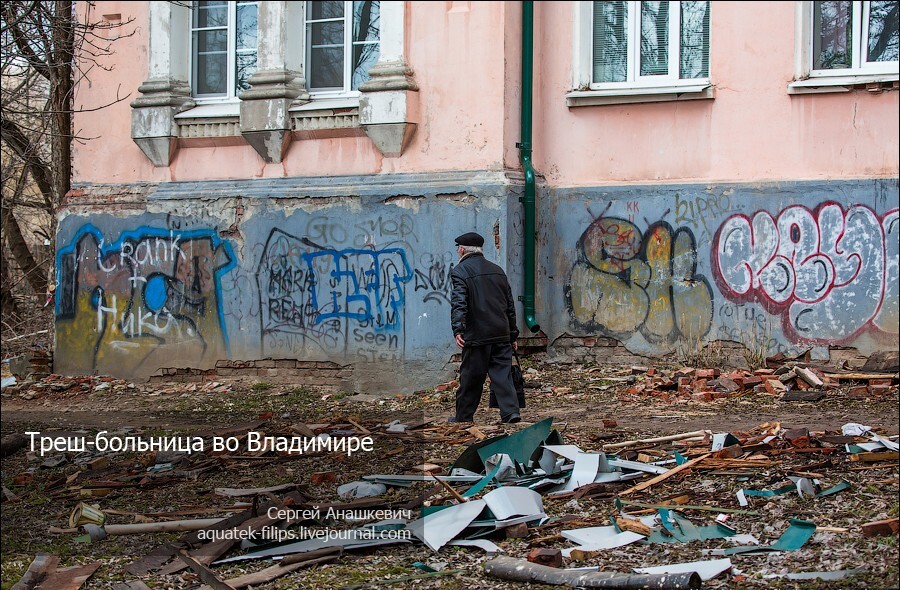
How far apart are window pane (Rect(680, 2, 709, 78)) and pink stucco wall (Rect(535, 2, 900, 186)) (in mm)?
157

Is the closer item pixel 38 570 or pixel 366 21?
pixel 38 570

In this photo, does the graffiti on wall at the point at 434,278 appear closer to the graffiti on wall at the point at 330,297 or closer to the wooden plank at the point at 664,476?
the graffiti on wall at the point at 330,297

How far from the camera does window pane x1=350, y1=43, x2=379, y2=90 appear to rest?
12.7 m

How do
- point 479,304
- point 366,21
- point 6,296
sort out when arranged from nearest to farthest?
1. point 479,304
2. point 366,21
3. point 6,296

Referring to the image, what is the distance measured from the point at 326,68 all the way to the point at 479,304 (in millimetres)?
4898

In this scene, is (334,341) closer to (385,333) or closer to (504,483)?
(385,333)

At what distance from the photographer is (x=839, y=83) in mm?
11047

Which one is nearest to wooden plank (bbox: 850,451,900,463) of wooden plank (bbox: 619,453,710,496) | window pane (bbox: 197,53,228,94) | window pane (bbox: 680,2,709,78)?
wooden plank (bbox: 619,453,710,496)

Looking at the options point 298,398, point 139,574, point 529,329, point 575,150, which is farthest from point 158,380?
point 139,574

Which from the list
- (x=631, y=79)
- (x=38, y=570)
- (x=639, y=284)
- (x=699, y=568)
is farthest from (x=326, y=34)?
(x=699, y=568)

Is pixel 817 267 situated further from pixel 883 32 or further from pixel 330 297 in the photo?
pixel 330 297

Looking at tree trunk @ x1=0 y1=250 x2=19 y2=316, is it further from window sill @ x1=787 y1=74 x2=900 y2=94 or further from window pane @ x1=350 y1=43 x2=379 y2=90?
window sill @ x1=787 y1=74 x2=900 y2=94

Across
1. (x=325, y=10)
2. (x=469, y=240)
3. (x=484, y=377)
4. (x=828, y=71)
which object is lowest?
(x=484, y=377)

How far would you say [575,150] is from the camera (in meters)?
12.1
